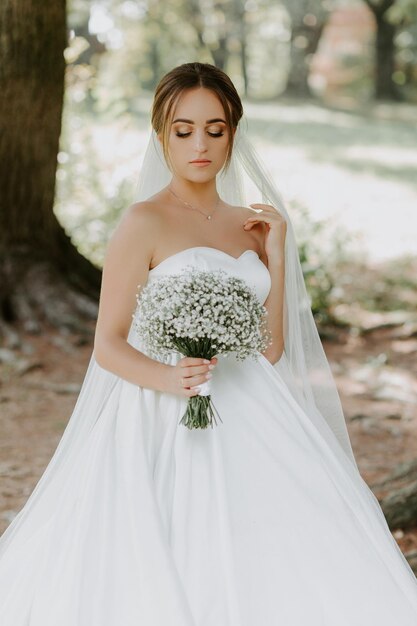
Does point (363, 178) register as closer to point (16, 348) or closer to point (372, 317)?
point (372, 317)

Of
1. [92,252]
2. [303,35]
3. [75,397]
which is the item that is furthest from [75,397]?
[303,35]

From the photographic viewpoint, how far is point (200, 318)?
2.53 m

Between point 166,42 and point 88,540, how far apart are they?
1308 inches

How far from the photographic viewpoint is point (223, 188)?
3469 mm

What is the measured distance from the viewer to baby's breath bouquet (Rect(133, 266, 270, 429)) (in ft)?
8.34

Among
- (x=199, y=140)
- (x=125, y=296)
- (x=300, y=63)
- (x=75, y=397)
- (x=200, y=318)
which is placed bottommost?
(x=200, y=318)

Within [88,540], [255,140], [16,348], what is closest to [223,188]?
[88,540]

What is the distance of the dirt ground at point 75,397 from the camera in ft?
17.2

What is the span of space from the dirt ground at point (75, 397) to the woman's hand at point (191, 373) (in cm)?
217

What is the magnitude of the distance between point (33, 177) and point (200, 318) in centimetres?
460

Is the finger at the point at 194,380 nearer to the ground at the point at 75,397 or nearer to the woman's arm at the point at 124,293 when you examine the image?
the woman's arm at the point at 124,293

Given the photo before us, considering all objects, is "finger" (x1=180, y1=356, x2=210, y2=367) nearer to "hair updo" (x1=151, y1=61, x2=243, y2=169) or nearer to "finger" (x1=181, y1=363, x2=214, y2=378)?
"finger" (x1=181, y1=363, x2=214, y2=378)

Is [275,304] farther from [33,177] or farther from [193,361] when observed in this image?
[33,177]

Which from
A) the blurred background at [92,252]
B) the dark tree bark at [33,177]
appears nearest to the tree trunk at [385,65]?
the blurred background at [92,252]
